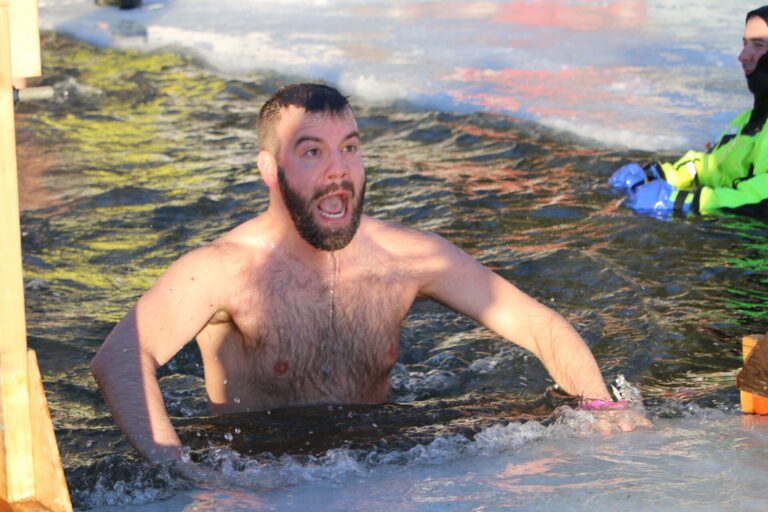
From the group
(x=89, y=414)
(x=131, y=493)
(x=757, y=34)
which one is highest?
(x=757, y=34)

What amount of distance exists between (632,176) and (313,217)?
4074mm

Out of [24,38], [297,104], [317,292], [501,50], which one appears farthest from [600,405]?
[501,50]

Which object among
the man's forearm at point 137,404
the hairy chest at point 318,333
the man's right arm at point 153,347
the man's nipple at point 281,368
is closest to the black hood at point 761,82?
the hairy chest at point 318,333

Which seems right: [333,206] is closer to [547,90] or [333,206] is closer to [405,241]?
[405,241]

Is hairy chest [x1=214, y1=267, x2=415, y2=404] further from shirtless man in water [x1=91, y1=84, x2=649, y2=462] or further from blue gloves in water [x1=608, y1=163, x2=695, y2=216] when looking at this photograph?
blue gloves in water [x1=608, y1=163, x2=695, y2=216]

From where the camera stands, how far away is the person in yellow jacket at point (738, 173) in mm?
6453

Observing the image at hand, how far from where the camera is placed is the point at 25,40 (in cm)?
200

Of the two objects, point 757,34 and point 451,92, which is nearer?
point 757,34

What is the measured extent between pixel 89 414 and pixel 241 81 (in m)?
7.38

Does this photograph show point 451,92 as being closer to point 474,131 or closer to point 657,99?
point 474,131

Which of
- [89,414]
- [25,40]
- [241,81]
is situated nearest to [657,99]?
[241,81]

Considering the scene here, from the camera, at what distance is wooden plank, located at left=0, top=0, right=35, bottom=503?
75.6 inches

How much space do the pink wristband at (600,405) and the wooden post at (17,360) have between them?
1885 millimetres

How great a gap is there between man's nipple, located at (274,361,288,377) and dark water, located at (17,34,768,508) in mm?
174
